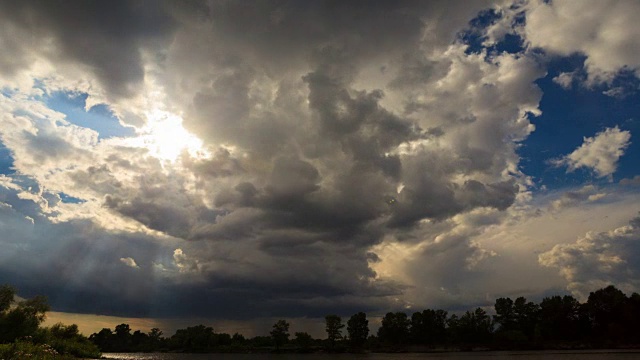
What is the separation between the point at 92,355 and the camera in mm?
108000

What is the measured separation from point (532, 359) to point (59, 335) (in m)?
171

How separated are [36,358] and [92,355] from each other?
81.0 metres

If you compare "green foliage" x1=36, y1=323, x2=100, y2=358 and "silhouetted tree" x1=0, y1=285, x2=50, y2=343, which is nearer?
"green foliage" x1=36, y1=323, x2=100, y2=358

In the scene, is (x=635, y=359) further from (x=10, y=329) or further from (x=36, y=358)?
(x=10, y=329)

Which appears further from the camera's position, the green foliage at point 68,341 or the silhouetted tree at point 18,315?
the silhouetted tree at point 18,315

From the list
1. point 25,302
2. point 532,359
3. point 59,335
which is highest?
point 25,302

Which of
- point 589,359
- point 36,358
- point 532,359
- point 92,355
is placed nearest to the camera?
point 36,358

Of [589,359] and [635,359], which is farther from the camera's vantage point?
[589,359]

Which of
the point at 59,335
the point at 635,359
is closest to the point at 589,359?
the point at 635,359

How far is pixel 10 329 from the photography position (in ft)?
384

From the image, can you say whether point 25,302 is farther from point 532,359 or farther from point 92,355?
point 532,359

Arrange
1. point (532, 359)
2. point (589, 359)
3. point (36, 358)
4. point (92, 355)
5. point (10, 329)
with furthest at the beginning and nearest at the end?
point (532, 359) < point (589, 359) < point (10, 329) < point (92, 355) < point (36, 358)

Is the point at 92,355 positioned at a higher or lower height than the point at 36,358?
lower

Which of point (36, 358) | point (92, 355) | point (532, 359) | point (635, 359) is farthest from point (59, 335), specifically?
point (635, 359)
